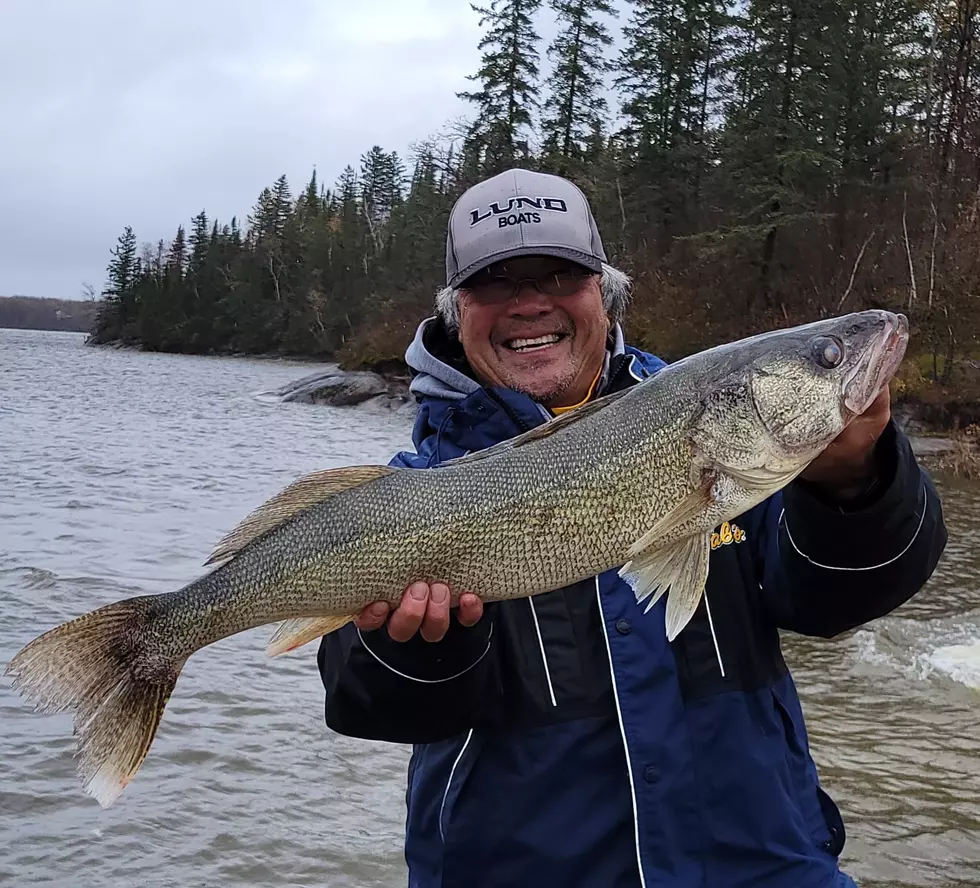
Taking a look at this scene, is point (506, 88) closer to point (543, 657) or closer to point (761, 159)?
point (761, 159)

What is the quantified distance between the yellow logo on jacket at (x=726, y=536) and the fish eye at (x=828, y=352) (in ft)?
1.87

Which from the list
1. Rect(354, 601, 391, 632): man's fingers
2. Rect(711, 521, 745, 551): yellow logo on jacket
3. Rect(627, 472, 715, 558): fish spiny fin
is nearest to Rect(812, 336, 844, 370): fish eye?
Rect(627, 472, 715, 558): fish spiny fin

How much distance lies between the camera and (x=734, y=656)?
2631 mm

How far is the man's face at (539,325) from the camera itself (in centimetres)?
328

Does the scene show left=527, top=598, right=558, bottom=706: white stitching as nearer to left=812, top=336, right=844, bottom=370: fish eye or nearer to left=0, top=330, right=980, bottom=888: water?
left=812, top=336, right=844, bottom=370: fish eye

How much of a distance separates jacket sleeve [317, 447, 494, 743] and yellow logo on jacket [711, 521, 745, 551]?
2.34 ft

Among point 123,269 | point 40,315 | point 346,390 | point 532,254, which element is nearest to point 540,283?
point 532,254

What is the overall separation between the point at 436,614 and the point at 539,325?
47.5 inches

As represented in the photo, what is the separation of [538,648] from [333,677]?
609 millimetres

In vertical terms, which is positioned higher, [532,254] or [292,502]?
[532,254]

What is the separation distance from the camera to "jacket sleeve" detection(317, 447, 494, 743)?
254cm

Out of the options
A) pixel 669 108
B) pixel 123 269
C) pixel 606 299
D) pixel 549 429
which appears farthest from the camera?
pixel 123 269

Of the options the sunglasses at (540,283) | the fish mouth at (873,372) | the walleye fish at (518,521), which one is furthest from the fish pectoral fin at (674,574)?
the sunglasses at (540,283)

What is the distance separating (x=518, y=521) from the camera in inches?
102
